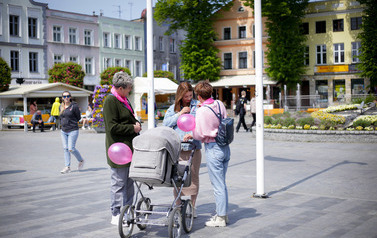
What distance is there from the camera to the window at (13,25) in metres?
45.9

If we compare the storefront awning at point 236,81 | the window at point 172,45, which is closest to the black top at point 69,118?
the storefront awning at point 236,81

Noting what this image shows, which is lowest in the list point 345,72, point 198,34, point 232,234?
point 232,234

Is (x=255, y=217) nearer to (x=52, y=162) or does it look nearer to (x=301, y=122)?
(x=52, y=162)

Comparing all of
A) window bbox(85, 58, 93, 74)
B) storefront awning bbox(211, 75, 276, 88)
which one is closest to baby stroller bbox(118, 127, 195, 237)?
storefront awning bbox(211, 75, 276, 88)

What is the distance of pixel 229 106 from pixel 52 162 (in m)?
42.5

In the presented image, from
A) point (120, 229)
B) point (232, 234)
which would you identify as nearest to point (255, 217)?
point (232, 234)

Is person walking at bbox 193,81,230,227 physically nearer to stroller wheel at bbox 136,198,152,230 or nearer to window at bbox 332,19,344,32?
stroller wheel at bbox 136,198,152,230

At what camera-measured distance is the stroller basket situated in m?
5.45

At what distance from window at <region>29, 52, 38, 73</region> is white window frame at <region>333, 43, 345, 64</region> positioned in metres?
29.9

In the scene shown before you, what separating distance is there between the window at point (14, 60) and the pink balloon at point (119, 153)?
43691 mm

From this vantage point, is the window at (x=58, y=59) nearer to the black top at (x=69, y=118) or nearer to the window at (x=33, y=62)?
the window at (x=33, y=62)

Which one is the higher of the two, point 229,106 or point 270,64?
point 270,64

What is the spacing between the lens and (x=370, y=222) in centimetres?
642

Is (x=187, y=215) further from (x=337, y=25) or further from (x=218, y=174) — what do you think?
(x=337, y=25)
